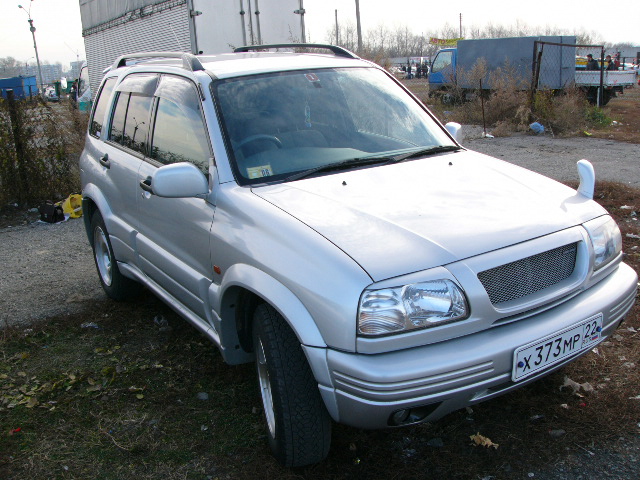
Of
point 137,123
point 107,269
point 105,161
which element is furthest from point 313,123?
point 107,269

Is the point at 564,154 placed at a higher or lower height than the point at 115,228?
lower

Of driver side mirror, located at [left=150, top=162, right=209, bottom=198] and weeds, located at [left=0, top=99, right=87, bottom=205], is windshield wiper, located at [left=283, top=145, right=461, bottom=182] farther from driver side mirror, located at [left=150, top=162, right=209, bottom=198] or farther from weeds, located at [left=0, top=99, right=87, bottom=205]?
weeds, located at [left=0, top=99, right=87, bottom=205]

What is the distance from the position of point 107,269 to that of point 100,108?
4.35ft

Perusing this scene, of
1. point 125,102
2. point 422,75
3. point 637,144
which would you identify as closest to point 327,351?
point 125,102

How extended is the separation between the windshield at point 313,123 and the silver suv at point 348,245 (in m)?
0.01

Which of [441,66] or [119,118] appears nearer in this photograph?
[119,118]

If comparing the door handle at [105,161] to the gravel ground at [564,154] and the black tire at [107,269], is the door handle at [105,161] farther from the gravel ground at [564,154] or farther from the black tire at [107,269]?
the gravel ground at [564,154]

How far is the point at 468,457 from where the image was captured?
290cm

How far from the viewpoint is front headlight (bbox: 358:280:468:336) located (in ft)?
7.79

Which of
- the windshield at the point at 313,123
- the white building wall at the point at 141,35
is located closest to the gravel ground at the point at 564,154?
the windshield at the point at 313,123

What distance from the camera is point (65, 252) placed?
6887 millimetres

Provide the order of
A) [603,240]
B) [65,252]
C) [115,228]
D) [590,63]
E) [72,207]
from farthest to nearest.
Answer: [590,63] < [72,207] < [65,252] < [115,228] < [603,240]

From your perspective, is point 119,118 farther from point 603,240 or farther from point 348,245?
point 603,240

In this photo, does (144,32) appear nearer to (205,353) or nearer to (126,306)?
(126,306)
